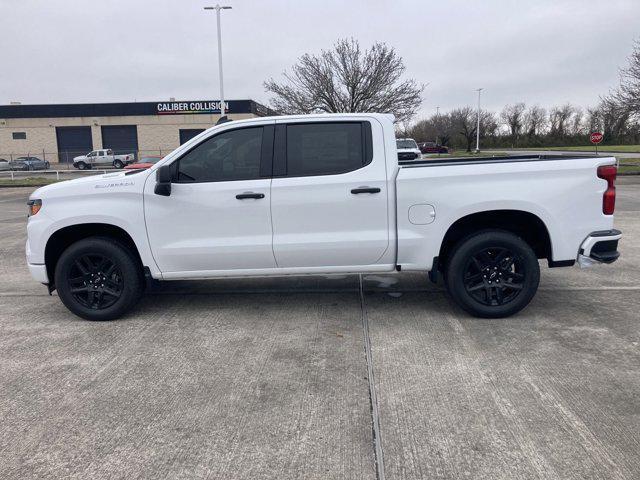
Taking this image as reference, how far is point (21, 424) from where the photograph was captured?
325cm

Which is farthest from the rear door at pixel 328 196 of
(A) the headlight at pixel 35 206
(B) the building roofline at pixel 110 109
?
(B) the building roofline at pixel 110 109

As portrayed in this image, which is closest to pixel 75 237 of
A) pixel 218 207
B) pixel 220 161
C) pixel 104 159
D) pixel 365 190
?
pixel 218 207

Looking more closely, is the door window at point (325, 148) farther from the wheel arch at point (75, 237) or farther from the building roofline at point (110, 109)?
the building roofline at point (110, 109)

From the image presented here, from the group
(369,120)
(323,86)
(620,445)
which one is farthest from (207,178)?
(323,86)

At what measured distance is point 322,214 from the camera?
15.8 feet

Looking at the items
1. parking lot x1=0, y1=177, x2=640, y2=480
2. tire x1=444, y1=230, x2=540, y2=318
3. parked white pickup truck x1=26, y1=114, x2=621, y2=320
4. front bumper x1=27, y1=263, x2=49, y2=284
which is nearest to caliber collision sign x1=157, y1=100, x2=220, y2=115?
parking lot x1=0, y1=177, x2=640, y2=480

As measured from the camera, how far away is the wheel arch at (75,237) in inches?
199

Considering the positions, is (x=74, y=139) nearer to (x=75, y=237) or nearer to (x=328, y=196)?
(x=75, y=237)

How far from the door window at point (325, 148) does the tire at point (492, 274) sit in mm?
1274

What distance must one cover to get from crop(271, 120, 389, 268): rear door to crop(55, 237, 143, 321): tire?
4.76 ft

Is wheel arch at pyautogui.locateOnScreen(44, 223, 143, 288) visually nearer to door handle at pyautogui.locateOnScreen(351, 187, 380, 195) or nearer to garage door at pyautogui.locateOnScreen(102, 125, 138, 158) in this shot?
door handle at pyautogui.locateOnScreen(351, 187, 380, 195)

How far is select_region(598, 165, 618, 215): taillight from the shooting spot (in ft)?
15.3

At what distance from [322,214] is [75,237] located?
8.23 feet

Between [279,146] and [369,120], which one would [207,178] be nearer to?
[279,146]
